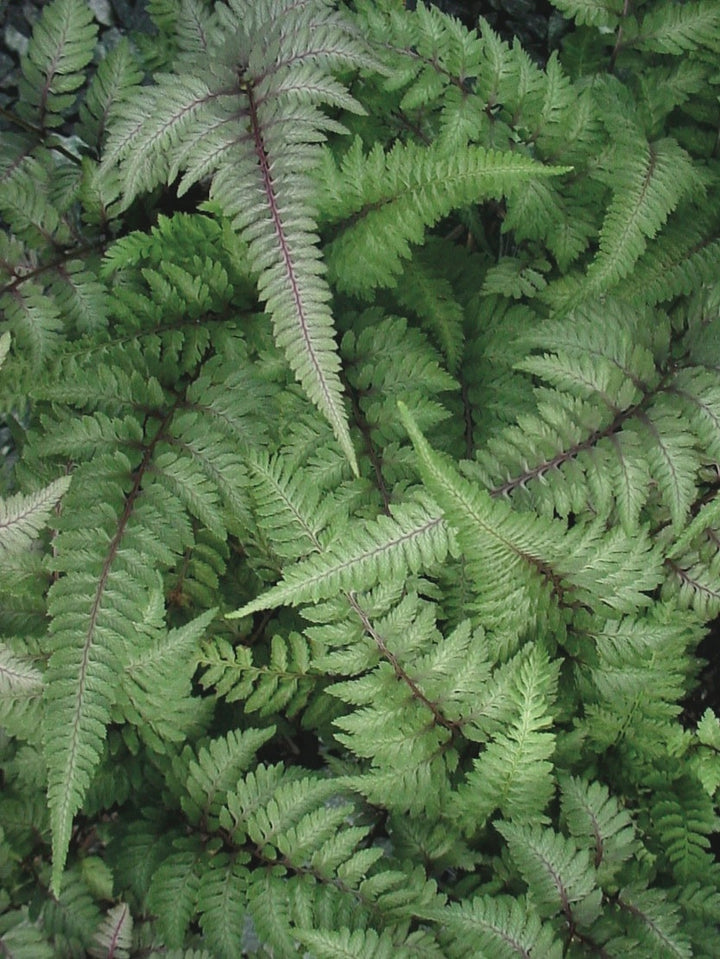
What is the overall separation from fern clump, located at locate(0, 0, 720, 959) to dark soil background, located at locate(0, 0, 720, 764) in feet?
0.75

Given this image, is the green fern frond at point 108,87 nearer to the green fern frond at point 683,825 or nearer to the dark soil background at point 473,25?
the dark soil background at point 473,25

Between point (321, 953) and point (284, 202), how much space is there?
146 cm

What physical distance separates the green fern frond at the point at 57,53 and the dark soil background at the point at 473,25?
0.86 ft

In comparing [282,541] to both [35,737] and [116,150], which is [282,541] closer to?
[35,737]

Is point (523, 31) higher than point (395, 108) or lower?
higher

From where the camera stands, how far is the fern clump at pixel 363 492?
168 cm

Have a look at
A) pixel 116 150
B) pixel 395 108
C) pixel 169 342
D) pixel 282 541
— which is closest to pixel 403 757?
pixel 282 541

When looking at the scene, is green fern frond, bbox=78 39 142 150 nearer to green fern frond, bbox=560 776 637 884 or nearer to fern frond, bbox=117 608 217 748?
fern frond, bbox=117 608 217 748

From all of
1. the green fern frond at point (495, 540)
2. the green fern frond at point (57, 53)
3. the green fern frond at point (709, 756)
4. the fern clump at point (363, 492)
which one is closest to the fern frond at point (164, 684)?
the fern clump at point (363, 492)

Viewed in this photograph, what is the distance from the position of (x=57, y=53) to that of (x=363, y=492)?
1.31m

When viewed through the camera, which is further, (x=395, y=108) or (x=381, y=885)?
(x=395, y=108)

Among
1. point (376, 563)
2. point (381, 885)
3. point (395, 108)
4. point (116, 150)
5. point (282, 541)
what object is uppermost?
point (395, 108)

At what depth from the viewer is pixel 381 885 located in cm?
182

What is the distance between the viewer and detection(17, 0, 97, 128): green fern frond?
2.04 m
